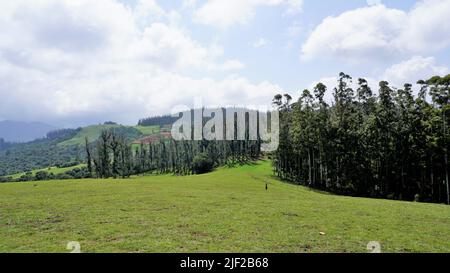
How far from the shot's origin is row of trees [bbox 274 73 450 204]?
207ft

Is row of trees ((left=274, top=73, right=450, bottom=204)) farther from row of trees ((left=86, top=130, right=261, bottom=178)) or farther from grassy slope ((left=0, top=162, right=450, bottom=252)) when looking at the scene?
row of trees ((left=86, top=130, right=261, bottom=178))

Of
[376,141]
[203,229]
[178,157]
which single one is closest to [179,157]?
[178,157]

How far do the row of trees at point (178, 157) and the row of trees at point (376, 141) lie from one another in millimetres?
56198

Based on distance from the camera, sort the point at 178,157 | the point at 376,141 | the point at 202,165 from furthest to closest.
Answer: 1. the point at 178,157
2. the point at 202,165
3. the point at 376,141

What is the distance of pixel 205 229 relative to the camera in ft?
62.8

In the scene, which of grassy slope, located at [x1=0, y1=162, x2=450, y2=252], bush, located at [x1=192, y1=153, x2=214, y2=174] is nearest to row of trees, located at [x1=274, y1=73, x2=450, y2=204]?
grassy slope, located at [x1=0, y1=162, x2=450, y2=252]

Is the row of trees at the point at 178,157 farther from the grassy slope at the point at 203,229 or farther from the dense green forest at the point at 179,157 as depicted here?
the grassy slope at the point at 203,229

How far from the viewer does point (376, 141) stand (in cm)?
6938

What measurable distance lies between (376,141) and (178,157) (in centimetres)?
10521

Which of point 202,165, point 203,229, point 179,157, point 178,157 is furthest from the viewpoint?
point 179,157

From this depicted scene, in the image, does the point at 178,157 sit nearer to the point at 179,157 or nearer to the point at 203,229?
the point at 179,157

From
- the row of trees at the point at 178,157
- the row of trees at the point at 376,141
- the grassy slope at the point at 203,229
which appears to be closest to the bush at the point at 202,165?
the row of trees at the point at 178,157

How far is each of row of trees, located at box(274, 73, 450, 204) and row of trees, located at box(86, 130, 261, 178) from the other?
56198mm

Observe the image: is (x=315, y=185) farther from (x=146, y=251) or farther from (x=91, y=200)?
(x=146, y=251)
